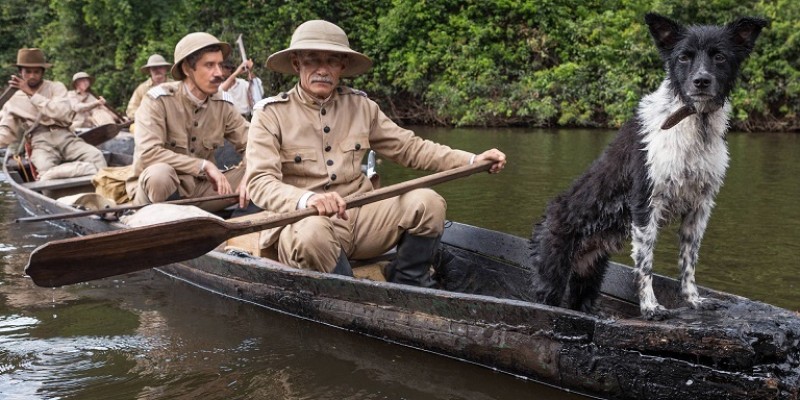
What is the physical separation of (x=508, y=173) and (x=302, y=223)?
23.7 feet

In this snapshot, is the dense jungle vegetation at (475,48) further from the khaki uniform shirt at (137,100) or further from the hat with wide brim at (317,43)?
the hat with wide brim at (317,43)

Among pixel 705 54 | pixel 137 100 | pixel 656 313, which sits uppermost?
pixel 705 54

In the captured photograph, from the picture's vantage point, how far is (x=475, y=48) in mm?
20875

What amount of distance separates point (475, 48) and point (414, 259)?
16.5 metres

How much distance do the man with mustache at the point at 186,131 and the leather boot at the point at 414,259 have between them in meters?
1.80

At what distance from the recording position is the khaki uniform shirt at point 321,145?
486cm

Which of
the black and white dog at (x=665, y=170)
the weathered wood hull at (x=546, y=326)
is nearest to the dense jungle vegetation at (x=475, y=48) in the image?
the weathered wood hull at (x=546, y=326)

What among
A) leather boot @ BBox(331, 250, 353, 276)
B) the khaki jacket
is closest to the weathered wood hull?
leather boot @ BBox(331, 250, 353, 276)

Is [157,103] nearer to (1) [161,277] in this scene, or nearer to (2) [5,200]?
(1) [161,277]

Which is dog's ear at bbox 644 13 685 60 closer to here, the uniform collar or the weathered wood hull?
the weathered wood hull

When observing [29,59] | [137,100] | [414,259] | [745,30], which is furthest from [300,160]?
[137,100]

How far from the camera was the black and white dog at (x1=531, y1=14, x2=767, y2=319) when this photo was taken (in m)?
3.37

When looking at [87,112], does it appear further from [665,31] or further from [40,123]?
[665,31]

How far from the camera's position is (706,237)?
7.47 meters
